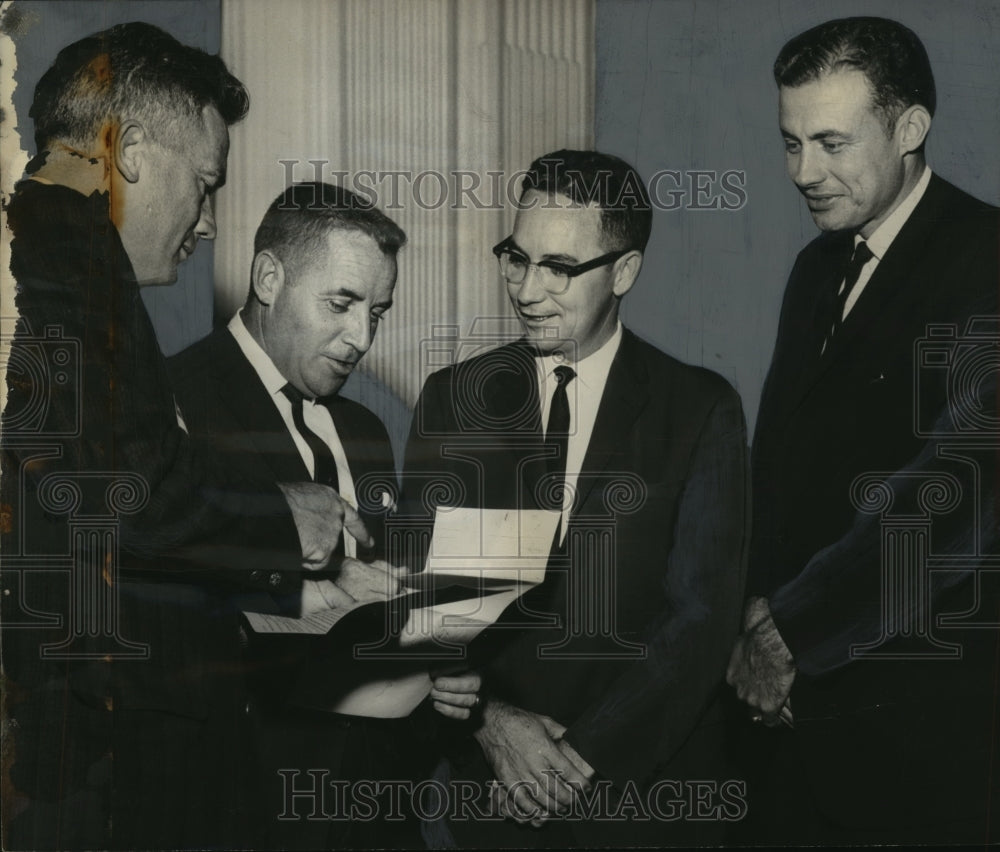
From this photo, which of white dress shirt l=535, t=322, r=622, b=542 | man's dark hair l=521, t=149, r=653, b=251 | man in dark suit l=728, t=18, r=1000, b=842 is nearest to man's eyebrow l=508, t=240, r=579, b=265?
man's dark hair l=521, t=149, r=653, b=251

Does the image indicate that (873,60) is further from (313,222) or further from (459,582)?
(459,582)

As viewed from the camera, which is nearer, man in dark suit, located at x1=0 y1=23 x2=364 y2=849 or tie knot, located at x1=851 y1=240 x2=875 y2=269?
man in dark suit, located at x1=0 y1=23 x2=364 y2=849

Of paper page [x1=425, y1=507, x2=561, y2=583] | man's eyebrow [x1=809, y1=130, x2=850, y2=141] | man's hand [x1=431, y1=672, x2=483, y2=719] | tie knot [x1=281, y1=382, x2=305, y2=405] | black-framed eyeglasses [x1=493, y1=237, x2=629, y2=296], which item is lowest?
man's hand [x1=431, y1=672, x2=483, y2=719]

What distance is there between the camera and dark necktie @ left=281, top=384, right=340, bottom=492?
13.3 feet

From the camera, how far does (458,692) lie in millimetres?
4066

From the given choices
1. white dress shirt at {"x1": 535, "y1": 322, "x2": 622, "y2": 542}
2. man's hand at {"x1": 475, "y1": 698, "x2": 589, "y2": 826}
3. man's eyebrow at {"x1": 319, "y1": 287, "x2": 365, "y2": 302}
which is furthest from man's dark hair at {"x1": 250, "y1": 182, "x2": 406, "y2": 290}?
man's hand at {"x1": 475, "y1": 698, "x2": 589, "y2": 826}

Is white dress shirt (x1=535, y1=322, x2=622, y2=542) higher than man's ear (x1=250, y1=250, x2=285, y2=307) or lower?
lower

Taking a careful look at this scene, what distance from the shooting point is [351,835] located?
412 cm

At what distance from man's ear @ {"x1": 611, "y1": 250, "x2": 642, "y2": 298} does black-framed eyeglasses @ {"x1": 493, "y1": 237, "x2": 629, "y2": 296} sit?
2 cm

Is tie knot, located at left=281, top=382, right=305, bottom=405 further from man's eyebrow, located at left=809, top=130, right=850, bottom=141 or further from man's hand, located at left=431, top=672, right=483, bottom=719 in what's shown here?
man's eyebrow, located at left=809, top=130, right=850, bottom=141

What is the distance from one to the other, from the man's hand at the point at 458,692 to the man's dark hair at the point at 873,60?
7.16 ft

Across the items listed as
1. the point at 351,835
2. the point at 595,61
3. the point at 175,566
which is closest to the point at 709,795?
the point at 351,835

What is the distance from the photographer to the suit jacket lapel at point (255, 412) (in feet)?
13.3

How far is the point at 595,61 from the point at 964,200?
4.24ft
